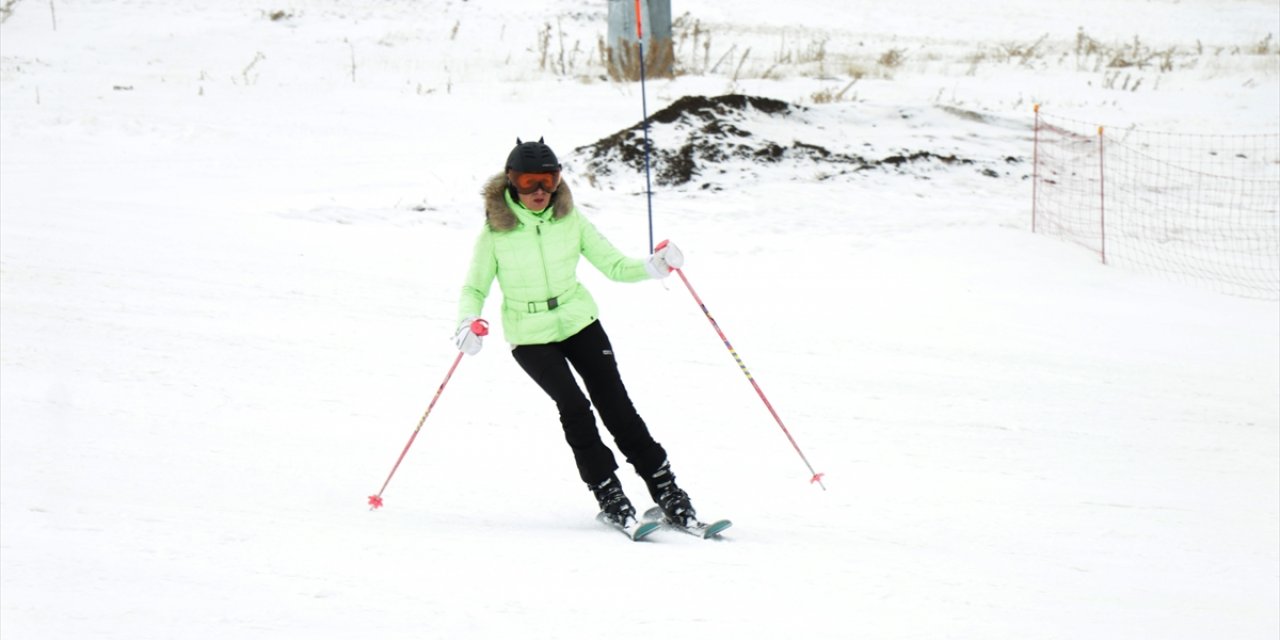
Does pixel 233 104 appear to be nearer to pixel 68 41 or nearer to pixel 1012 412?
pixel 68 41

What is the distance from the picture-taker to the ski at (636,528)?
5.01m

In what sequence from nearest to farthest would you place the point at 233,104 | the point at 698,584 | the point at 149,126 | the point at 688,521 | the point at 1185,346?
1. the point at 698,584
2. the point at 688,521
3. the point at 1185,346
4. the point at 149,126
5. the point at 233,104

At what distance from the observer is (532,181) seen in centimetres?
479

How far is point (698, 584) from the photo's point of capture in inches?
170

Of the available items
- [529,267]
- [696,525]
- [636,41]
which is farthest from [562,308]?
[636,41]

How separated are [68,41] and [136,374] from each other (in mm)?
13237

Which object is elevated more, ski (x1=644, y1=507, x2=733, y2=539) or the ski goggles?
the ski goggles

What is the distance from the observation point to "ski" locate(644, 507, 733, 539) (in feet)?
16.6

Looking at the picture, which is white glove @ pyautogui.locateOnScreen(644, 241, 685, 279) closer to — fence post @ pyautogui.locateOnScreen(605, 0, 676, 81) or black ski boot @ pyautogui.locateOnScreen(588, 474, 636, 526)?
black ski boot @ pyautogui.locateOnScreen(588, 474, 636, 526)

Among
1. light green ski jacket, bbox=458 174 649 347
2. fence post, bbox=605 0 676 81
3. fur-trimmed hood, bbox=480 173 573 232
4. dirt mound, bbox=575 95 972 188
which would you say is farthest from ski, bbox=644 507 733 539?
fence post, bbox=605 0 676 81

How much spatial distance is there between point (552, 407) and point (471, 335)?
2.34 metres

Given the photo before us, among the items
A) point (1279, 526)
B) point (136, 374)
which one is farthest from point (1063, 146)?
point (136, 374)

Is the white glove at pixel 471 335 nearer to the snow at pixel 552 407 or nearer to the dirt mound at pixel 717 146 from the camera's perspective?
the snow at pixel 552 407

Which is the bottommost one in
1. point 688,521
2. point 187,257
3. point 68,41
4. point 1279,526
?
point 1279,526
